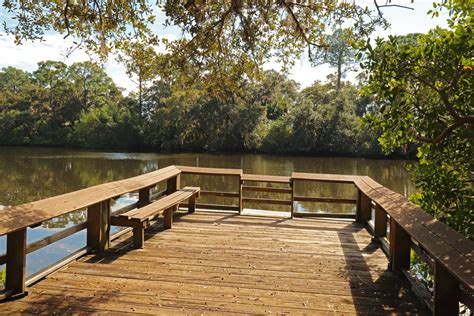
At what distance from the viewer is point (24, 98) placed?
49.2 metres

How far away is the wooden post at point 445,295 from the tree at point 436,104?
1143 mm

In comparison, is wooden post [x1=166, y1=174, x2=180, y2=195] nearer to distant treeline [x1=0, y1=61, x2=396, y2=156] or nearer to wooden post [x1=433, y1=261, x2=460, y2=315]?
wooden post [x1=433, y1=261, x2=460, y2=315]

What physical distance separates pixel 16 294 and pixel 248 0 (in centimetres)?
378

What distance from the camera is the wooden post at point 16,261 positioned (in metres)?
2.92

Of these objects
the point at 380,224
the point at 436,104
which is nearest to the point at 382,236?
the point at 380,224

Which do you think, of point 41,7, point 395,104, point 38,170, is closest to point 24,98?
point 38,170

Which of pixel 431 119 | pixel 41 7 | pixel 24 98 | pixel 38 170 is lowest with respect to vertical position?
pixel 38 170

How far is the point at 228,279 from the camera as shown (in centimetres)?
358

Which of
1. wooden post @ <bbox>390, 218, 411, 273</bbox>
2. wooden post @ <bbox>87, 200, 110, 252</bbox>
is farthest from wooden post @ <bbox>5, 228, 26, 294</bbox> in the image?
wooden post @ <bbox>390, 218, 411, 273</bbox>

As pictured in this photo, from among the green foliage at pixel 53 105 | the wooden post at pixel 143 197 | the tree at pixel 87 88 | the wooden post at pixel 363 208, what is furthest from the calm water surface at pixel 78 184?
the tree at pixel 87 88

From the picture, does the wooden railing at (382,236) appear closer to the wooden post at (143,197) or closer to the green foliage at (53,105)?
the wooden post at (143,197)

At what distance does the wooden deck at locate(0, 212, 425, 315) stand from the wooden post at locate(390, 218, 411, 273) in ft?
0.43

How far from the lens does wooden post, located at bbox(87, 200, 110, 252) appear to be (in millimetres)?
4121

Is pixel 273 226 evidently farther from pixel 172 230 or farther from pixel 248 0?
pixel 248 0
